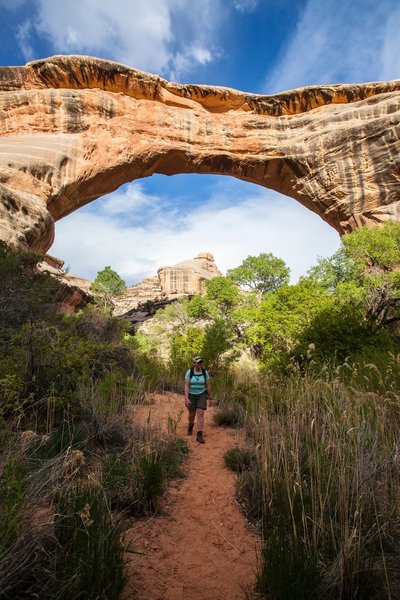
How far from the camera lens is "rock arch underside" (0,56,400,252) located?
18.5 metres

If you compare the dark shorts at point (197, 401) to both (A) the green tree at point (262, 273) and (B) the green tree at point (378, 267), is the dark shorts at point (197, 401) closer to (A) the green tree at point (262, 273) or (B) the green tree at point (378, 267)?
(B) the green tree at point (378, 267)

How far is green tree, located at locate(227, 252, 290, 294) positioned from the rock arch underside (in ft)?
17.0

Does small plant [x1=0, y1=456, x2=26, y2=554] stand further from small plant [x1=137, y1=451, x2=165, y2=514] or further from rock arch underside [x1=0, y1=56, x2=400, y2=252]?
rock arch underside [x1=0, y1=56, x2=400, y2=252]

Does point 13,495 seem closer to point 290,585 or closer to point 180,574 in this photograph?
A: point 180,574

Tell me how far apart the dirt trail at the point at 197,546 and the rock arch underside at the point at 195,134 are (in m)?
15.8

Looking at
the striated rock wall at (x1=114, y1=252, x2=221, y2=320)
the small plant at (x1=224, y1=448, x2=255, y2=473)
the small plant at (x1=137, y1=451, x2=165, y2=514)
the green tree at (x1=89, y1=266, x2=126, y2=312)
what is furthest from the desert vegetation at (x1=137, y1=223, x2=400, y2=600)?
the striated rock wall at (x1=114, y1=252, x2=221, y2=320)

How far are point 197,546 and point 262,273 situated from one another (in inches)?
942

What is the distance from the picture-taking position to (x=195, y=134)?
20.4m

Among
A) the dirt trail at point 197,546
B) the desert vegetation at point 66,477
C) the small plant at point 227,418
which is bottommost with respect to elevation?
the dirt trail at point 197,546

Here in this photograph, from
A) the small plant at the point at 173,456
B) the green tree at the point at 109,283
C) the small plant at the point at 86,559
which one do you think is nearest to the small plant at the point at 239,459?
the small plant at the point at 173,456

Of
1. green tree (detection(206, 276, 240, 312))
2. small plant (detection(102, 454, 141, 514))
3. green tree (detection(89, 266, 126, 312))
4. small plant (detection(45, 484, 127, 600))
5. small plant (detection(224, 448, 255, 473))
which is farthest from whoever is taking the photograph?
green tree (detection(89, 266, 126, 312))

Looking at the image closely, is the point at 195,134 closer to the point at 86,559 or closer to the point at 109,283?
the point at 109,283

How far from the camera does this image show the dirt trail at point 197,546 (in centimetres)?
212

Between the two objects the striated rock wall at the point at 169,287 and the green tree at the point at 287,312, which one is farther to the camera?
the striated rock wall at the point at 169,287
